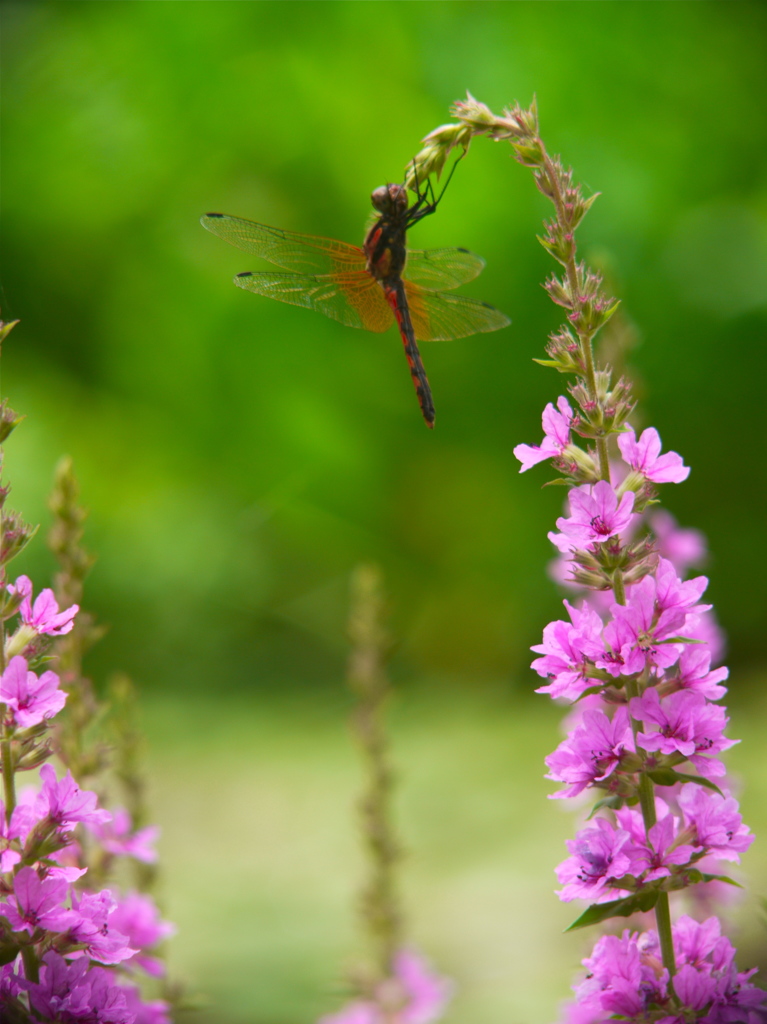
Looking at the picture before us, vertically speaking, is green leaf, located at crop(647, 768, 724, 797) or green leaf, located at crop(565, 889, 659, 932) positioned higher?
green leaf, located at crop(647, 768, 724, 797)

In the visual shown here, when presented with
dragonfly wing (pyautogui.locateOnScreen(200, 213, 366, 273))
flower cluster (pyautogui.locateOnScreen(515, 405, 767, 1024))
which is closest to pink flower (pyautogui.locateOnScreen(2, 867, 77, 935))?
flower cluster (pyautogui.locateOnScreen(515, 405, 767, 1024))

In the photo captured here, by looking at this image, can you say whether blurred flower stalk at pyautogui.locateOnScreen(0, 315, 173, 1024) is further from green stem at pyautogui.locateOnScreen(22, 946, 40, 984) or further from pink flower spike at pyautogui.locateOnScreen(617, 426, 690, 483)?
pink flower spike at pyautogui.locateOnScreen(617, 426, 690, 483)

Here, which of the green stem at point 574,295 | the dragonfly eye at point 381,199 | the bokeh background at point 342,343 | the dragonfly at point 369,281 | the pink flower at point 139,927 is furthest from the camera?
the bokeh background at point 342,343

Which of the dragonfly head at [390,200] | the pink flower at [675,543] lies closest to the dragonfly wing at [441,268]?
the dragonfly head at [390,200]

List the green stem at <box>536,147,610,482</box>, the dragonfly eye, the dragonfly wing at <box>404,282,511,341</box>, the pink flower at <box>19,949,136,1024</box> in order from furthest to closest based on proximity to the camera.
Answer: the dragonfly wing at <box>404,282,511,341</box> → the dragonfly eye → the green stem at <box>536,147,610,482</box> → the pink flower at <box>19,949,136,1024</box>

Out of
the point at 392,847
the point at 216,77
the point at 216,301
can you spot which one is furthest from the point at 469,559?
the point at 392,847

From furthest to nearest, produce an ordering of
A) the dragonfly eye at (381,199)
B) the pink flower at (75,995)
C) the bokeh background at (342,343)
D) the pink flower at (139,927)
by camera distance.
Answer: the bokeh background at (342,343), the dragonfly eye at (381,199), the pink flower at (139,927), the pink flower at (75,995)

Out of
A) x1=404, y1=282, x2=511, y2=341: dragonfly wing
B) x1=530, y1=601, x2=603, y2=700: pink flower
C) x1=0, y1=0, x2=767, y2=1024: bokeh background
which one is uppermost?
x1=0, y1=0, x2=767, y2=1024: bokeh background

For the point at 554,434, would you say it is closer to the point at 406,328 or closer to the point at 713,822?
the point at 713,822

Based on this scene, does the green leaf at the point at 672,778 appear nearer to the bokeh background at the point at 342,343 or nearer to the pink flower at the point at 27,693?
the pink flower at the point at 27,693
